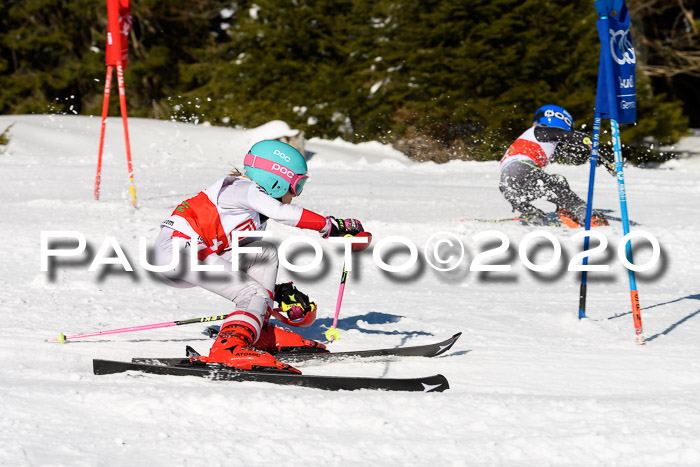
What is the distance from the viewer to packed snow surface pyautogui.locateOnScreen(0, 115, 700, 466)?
367cm

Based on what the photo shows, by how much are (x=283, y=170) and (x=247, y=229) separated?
0.43 metres

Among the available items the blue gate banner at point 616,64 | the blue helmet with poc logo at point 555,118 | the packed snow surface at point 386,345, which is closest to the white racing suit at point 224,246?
the packed snow surface at point 386,345

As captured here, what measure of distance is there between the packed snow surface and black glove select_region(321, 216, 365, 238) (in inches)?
32.9

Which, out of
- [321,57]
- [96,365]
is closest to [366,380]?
[96,365]

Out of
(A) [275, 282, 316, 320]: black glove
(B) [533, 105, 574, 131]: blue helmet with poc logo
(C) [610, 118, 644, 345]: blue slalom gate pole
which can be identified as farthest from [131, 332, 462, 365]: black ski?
(B) [533, 105, 574, 131]: blue helmet with poc logo

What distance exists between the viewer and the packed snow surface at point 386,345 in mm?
3670

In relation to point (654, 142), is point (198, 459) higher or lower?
lower

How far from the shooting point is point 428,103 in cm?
2086

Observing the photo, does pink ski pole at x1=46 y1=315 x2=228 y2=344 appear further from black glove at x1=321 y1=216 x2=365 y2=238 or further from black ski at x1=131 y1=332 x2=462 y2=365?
black glove at x1=321 y1=216 x2=365 y2=238

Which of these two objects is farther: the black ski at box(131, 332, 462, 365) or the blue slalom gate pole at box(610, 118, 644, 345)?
the blue slalom gate pole at box(610, 118, 644, 345)

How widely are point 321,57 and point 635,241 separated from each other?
16331mm

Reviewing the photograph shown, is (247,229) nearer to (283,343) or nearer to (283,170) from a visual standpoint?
(283,170)

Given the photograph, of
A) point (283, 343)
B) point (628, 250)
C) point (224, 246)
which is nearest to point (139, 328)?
point (224, 246)

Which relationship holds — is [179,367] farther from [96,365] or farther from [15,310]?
[15,310]
